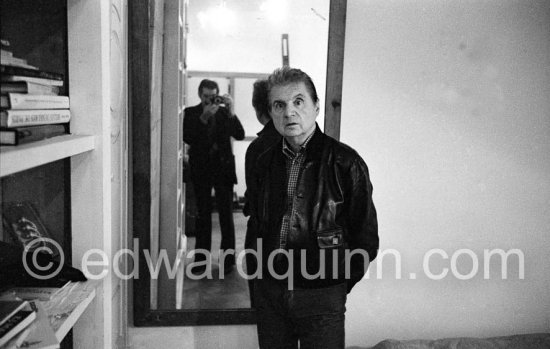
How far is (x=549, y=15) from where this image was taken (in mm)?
2055

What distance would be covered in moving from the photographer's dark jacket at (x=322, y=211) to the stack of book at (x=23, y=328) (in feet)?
2.44

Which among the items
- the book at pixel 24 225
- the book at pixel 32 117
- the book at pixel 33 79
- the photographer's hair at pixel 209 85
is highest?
the photographer's hair at pixel 209 85

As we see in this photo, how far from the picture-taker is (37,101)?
0.98m

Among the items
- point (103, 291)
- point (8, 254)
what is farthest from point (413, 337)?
point (8, 254)

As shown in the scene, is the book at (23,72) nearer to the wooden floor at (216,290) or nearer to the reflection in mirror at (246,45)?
the reflection in mirror at (246,45)

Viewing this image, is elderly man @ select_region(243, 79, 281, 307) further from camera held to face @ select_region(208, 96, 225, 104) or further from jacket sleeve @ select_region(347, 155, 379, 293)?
jacket sleeve @ select_region(347, 155, 379, 293)

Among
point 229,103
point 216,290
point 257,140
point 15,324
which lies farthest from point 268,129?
point 15,324

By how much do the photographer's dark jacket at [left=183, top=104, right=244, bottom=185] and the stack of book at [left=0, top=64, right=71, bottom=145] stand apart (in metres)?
0.78

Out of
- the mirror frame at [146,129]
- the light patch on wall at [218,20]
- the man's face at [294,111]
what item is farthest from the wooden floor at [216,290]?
the light patch on wall at [218,20]

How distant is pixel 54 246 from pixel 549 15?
199 cm

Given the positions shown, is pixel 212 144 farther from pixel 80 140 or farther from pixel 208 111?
pixel 80 140

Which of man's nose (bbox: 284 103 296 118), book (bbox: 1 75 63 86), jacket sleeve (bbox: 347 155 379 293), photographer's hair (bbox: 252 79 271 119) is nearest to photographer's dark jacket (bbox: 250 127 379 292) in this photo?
jacket sleeve (bbox: 347 155 379 293)

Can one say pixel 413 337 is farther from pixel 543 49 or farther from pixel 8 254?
pixel 8 254

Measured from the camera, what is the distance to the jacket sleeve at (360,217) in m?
1.57
